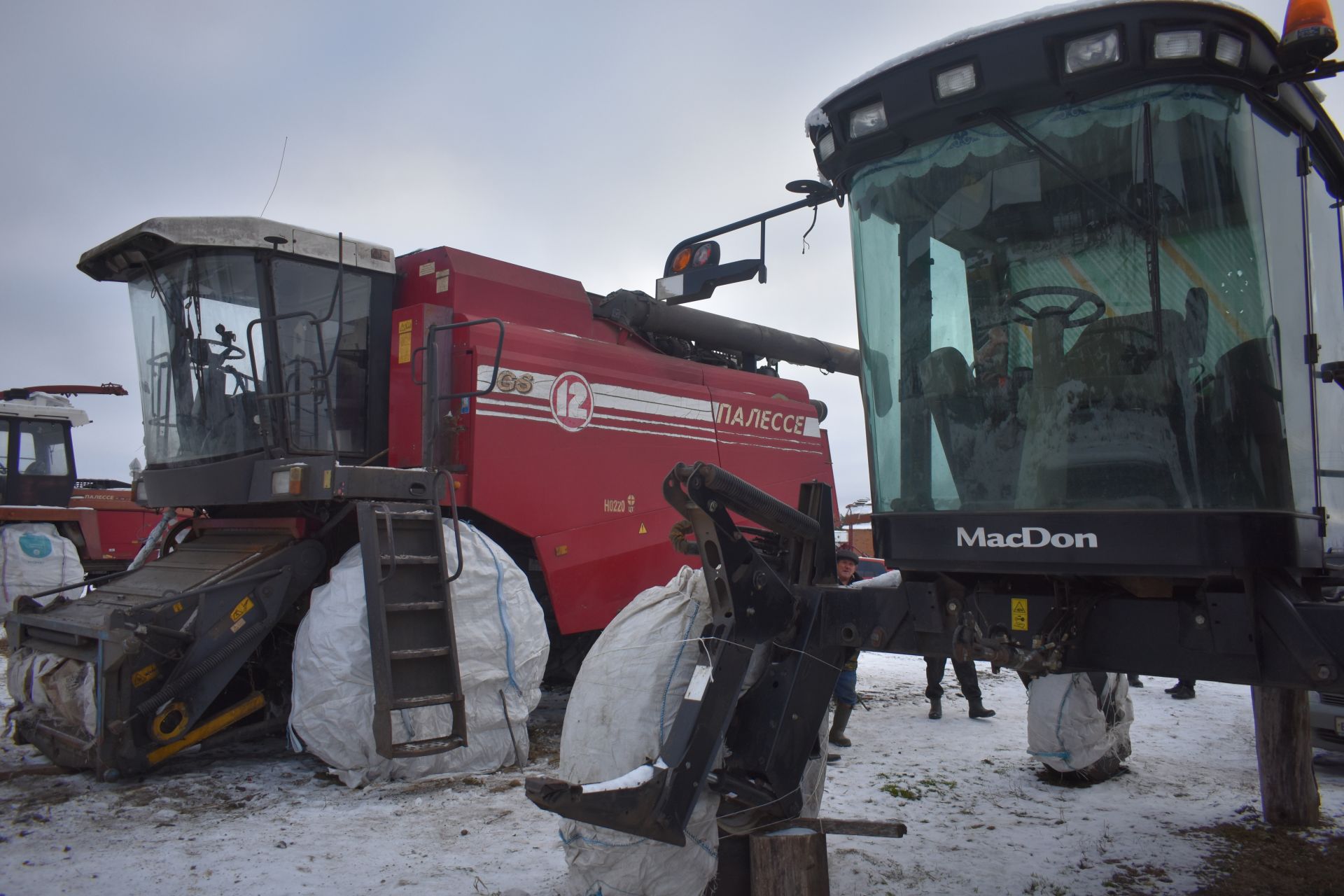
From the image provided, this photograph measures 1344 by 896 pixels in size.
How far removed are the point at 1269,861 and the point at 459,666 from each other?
3.70 m

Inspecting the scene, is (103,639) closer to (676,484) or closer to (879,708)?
(676,484)

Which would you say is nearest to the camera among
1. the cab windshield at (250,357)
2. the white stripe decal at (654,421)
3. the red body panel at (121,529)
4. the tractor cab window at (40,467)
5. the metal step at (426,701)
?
the metal step at (426,701)

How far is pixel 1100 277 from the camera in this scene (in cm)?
255

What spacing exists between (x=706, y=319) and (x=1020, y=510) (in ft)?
17.3

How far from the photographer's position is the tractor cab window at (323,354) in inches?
215

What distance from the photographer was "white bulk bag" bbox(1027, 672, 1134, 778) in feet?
15.3

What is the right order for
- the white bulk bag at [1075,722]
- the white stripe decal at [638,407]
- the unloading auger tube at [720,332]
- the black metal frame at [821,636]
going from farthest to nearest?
the unloading auger tube at [720,332] → the white stripe decal at [638,407] → the white bulk bag at [1075,722] → the black metal frame at [821,636]

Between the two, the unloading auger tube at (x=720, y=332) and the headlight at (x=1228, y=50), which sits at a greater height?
the unloading auger tube at (x=720, y=332)

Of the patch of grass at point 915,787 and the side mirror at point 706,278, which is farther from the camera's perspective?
the patch of grass at point 915,787

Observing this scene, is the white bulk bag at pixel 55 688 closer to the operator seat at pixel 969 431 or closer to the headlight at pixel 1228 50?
the operator seat at pixel 969 431

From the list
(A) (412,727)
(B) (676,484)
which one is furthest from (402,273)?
(B) (676,484)

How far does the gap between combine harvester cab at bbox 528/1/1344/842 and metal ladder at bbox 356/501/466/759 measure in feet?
7.19

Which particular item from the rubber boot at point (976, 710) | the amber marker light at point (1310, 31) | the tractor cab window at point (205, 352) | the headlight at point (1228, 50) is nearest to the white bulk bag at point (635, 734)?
the headlight at point (1228, 50)

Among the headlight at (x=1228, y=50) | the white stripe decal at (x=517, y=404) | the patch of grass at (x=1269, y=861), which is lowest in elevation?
→ the patch of grass at (x=1269, y=861)
